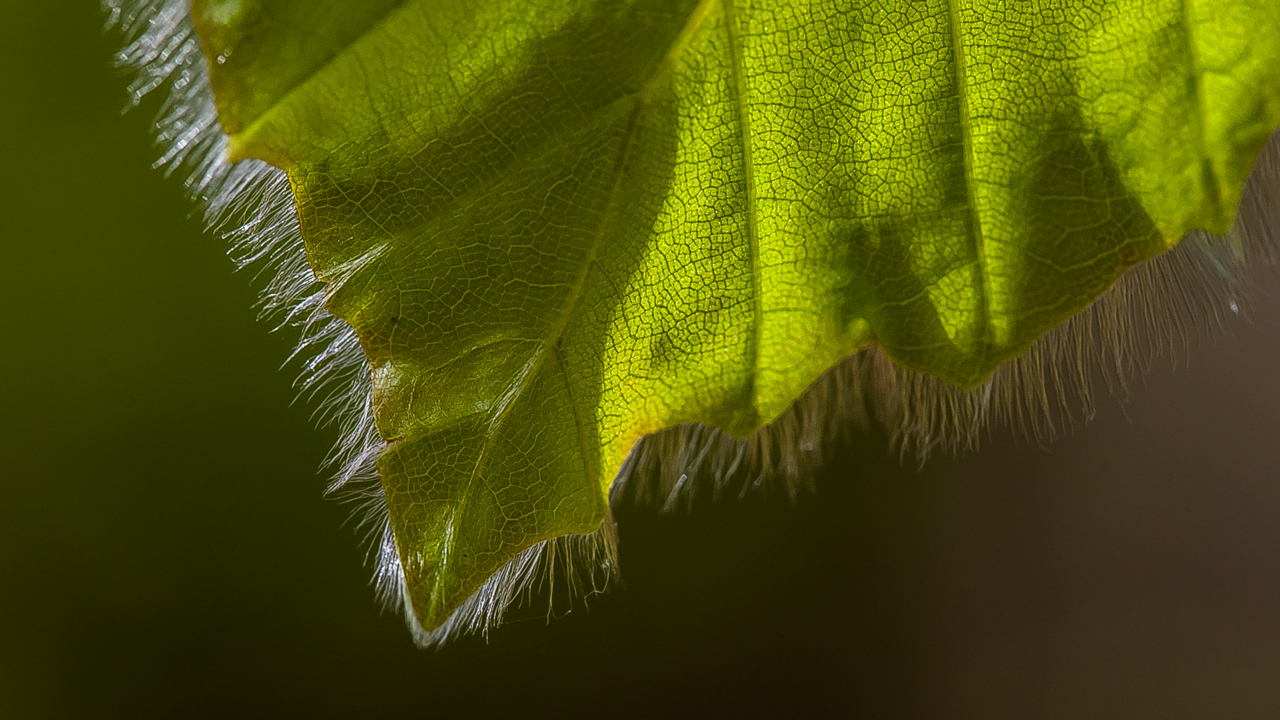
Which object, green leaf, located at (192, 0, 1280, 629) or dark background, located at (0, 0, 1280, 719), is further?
dark background, located at (0, 0, 1280, 719)

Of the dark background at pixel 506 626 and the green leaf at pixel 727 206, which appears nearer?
the green leaf at pixel 727 206

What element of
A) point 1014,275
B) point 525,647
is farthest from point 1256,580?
point 1014,275

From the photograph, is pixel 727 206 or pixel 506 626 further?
pixel 506 626

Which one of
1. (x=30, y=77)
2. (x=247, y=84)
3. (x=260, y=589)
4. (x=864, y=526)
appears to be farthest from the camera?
(x=864, y=526)

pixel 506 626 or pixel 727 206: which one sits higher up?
pixel 727 206

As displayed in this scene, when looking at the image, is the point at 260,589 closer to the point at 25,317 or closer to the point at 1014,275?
the point at 25,317
